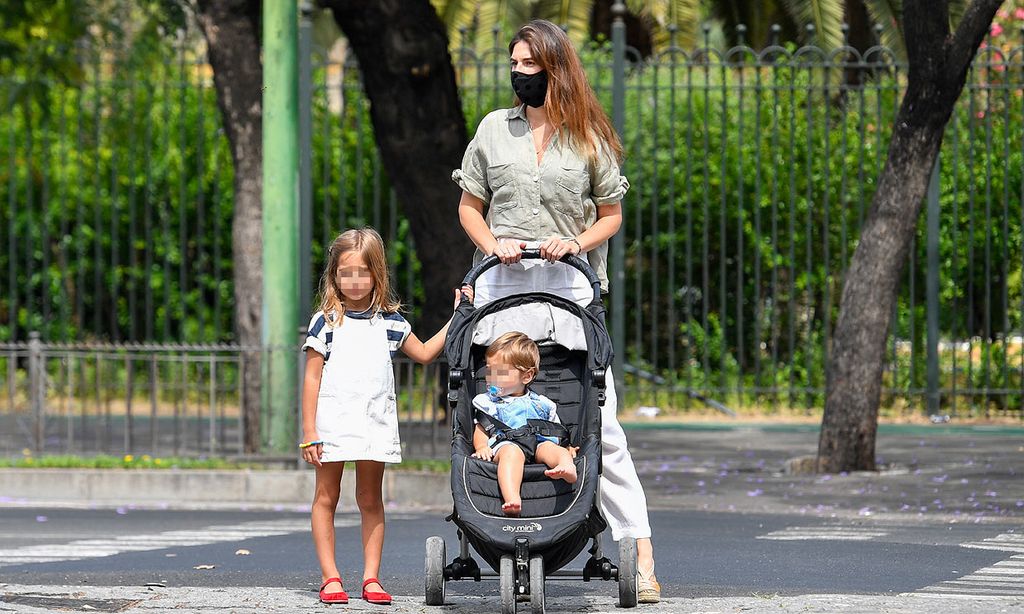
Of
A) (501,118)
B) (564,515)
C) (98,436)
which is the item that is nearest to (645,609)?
(564,515)

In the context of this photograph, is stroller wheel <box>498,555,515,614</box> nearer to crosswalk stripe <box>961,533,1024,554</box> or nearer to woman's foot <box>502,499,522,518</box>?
woman's foot <box>502,499,522,518</box>

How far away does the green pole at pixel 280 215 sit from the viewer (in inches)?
444

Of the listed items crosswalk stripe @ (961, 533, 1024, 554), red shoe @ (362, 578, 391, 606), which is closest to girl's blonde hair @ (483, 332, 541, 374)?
red shoe @ (362, 578, 391, 606)

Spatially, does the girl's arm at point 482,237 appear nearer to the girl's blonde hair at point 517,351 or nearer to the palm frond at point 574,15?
the girl's blonde hair at point 517,351

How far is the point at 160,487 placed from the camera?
10.8 metres

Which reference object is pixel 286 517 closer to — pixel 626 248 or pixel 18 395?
pixel 18 395

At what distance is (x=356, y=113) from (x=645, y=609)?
10970 mm

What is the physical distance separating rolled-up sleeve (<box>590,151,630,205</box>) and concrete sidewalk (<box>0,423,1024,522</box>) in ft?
13.1

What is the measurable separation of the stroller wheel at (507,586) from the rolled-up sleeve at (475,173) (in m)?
1.38

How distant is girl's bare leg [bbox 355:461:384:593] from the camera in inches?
250

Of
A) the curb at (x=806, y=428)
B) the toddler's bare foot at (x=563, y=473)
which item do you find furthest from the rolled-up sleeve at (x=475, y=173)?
the curb at (x=806, y=428)

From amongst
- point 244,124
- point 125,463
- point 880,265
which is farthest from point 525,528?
point 244,124

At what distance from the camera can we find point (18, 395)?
14.9 m

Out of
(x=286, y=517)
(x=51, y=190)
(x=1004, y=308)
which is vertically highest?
(x=51, y=190)
